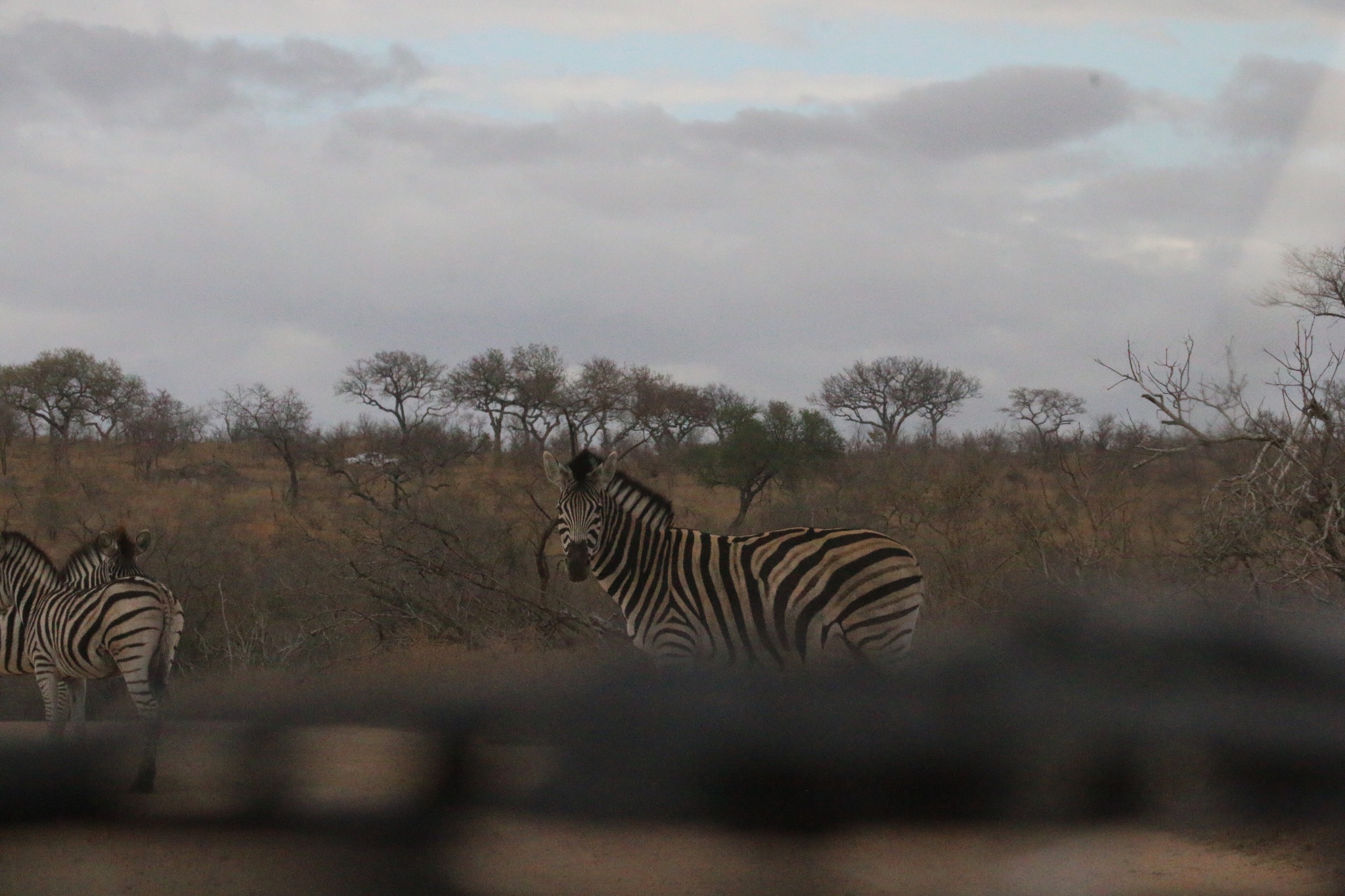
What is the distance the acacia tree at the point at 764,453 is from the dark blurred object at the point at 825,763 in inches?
823

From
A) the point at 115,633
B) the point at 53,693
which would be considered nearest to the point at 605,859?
the point at 115,633

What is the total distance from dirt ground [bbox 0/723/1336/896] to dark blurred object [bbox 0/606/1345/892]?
30 millimetres

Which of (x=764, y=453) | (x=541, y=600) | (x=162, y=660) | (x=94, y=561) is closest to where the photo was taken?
(x=162, y=660)

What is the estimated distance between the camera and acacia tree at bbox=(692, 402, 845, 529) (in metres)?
27.2

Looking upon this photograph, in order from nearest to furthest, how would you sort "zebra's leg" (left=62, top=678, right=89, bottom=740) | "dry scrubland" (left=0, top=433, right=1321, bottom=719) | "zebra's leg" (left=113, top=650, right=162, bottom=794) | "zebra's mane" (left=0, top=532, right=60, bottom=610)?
"zebra's leg" (left=113, top=650, right=162, bottom=794) < "zebra's leg" (left=62, top=678, right=89, bottom=740) < "zebra's mane" (left=0, top=532, right=60, bottom=610) < "dry scrubland" (left=0, top=433, right=1321, bottom=719)

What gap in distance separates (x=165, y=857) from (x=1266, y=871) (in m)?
4.57

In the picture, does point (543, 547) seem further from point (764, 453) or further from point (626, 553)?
point (764, 453)

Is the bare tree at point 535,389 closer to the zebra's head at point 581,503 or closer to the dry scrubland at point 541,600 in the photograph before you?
the dry scrubland at point 541,600

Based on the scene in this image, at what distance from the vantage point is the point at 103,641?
888 centimetres

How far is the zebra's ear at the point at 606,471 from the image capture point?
8.30 meters

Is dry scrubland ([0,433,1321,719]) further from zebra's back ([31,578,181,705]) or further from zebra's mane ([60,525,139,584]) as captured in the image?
zebra's back ([31,578,181,705])

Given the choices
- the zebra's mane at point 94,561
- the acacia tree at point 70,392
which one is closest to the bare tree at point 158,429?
the acacia tree at point 70,392

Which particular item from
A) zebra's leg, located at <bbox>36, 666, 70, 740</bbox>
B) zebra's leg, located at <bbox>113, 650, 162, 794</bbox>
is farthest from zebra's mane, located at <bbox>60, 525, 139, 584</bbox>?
zebra's leg, located at <bbox>113, 650, 162, 794</bbox>

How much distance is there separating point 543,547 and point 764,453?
49.6ft
